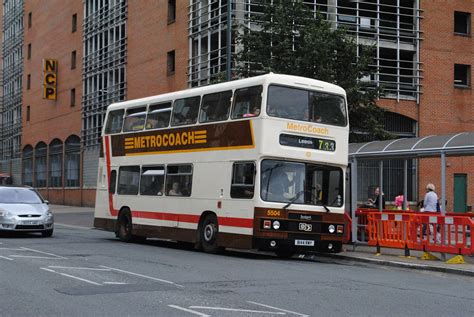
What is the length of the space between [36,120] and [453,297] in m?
52.6

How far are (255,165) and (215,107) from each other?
2.33 metres

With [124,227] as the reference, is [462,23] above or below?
above

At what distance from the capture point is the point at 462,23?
36469mm

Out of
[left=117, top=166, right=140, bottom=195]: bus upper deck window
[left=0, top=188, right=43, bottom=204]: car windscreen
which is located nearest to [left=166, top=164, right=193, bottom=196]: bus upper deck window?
[left=117, top=166, right=140, bottom=195]: bus upper deck window

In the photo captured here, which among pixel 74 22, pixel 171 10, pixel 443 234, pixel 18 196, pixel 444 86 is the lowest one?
pixel 443 234

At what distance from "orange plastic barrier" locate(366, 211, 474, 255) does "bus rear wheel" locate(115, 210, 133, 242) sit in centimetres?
712

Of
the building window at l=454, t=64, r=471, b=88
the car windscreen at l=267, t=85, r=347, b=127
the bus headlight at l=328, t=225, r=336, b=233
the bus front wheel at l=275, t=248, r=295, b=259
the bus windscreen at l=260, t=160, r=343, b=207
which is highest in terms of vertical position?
the building window at l=454, t=64, r=471, b=88

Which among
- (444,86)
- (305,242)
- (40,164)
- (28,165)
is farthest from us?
(28,165)

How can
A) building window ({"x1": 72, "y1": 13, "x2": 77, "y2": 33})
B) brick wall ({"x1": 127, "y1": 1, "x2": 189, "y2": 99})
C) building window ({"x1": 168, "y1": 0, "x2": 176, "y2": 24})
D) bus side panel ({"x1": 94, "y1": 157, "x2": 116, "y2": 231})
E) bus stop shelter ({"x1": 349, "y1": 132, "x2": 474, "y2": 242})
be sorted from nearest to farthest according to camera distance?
bus stop shelter ({"x1": 349, "y1": 132, "x2": 474, "y2": 242}) < bus side panel ({"x1": 94, "y1": 157, "x2": 116, "y2": 231}) < brick wall ({"x1": 127, "y1": 1, "x2": 189, "y2": 99}) < building window ({"x1": 168, "y1": 0, "x2": 176, "y2": 24}) < building window ({"x1": 72, "y1": 13, "x2": 77, "y2": 33})

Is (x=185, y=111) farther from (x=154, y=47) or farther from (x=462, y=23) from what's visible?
(x=462, y=23)

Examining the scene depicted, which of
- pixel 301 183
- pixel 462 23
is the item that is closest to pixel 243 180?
pixel 301 183

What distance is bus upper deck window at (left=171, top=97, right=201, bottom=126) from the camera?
17.2m

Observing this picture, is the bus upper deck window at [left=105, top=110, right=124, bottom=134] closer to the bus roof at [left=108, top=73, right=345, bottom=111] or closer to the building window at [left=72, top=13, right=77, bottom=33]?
the bus roof at [left=108, top=73, right=345, bottom=111]

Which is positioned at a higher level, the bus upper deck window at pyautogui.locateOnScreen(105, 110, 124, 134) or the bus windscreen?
the bus upper deck window at pyautogui.locateOnScreen(105, 110, 124, 134)
